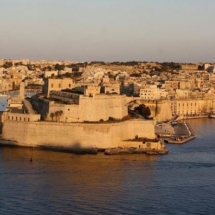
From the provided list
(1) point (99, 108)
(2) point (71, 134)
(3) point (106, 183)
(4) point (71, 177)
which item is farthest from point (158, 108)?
(3) point (106, 183)

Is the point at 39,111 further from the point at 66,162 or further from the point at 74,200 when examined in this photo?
the point at 74,200

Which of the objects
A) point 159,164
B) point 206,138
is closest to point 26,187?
point 159,164

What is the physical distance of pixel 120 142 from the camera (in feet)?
40.4

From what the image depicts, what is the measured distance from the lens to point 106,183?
9.34 m

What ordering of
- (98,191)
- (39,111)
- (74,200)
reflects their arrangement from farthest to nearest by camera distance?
(39,111) < (98,191) < (74,200)

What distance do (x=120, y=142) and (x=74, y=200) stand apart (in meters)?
4.20

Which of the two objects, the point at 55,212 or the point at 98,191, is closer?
the point at 55,212

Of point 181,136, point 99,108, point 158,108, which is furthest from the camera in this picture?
point 158,108

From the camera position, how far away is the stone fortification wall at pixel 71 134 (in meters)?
12.1

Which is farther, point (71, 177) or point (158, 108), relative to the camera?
point (158, 108)

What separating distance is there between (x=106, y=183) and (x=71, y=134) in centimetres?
291

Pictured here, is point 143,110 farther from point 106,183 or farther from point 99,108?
point 106,183

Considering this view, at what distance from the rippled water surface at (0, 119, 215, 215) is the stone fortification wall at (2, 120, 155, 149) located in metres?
0.35

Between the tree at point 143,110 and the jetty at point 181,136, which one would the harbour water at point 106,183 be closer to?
the jetty at point 181,136
